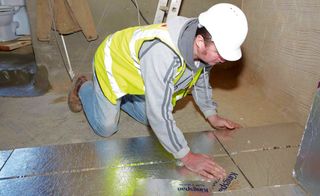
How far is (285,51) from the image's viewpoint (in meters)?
2.14

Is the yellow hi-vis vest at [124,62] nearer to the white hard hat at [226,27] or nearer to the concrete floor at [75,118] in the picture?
the white hard hat at [226,27]

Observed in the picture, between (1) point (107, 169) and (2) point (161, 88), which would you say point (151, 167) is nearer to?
(1) point (107, 169)

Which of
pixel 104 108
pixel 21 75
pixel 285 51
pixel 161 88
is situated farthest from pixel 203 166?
pixel 21 75

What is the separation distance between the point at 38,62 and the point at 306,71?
2227 millimetres

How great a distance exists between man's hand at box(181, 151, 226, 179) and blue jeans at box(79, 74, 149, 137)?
0.59m

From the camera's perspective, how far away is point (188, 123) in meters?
2.16

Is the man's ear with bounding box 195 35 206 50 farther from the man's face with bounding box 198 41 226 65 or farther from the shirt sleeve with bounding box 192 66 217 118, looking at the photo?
the shirt sleeve with bounding box 192 66 217 118

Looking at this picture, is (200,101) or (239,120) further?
(239,120)

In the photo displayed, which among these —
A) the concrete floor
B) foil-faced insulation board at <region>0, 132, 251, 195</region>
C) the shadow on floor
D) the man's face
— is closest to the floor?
foil-faced insulation board at <region>0, 132, 251, 195</region>

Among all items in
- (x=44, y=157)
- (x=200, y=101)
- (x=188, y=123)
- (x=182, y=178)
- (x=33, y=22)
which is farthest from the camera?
(x=33, y=22)

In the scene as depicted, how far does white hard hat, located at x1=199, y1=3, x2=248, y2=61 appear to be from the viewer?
4.03 ft

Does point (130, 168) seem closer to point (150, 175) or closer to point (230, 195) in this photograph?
point (150, 175)

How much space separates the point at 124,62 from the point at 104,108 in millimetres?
386

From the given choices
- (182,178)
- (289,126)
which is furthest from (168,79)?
(289,126)
